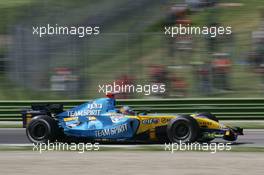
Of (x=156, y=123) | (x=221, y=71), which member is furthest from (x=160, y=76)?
(x=156, y=123)

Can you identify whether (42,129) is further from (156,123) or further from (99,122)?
(156,123)

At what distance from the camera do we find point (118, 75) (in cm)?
1902

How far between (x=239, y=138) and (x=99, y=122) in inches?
131

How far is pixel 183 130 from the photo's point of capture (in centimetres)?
1241

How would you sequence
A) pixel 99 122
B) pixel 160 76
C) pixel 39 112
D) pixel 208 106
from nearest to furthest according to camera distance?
pixel 99 122, pixel 39 112, pixel 208 106, pixel 160 76

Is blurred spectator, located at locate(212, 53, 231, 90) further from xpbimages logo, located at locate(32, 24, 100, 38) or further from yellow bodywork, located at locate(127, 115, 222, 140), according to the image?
yellow bodywork, located at locate(127, 115, 222, 140)

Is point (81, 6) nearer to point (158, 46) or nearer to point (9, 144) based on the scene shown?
point (158, 46)

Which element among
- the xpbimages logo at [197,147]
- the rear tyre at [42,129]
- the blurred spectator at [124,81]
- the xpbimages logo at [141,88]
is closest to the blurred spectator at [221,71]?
the xpbimages logo at [141,88]

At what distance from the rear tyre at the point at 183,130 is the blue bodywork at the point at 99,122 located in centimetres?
73
